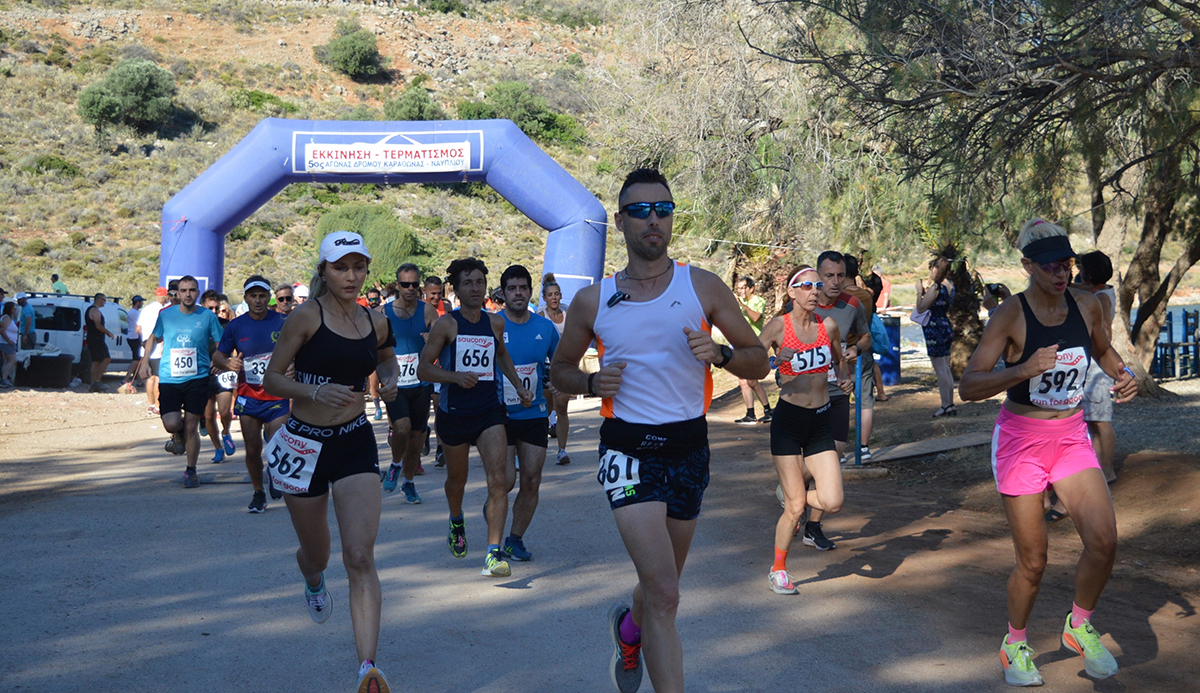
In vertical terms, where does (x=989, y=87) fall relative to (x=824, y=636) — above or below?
above

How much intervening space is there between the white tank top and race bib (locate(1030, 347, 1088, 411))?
66.9 inches

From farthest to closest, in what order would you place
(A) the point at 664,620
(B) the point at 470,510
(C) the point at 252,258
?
(C) the point at 252,258 < (B) the point at 470,510 < (A) the point at 664,620

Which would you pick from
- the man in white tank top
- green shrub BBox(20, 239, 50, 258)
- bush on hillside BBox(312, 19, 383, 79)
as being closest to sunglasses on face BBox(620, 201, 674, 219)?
the man in white tank top

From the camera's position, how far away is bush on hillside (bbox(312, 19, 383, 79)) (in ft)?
226

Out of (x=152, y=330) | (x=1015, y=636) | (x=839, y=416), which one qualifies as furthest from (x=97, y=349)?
(x=1015, y=636)

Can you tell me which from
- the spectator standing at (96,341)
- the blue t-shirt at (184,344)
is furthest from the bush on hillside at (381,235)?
the blue t-shirt at (184,344)

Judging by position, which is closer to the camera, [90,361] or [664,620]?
[664,620]

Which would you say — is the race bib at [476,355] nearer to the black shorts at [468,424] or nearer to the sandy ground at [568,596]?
the black shorts at [468,424]

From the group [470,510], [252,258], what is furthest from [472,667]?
[252,258]

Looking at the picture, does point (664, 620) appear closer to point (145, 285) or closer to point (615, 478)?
point (615, 478)

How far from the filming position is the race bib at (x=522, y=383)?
6.93 metres

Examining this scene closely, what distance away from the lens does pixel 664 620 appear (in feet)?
11.7

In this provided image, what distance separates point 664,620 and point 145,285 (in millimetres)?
39926

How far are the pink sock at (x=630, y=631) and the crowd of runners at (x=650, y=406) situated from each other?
12mm
